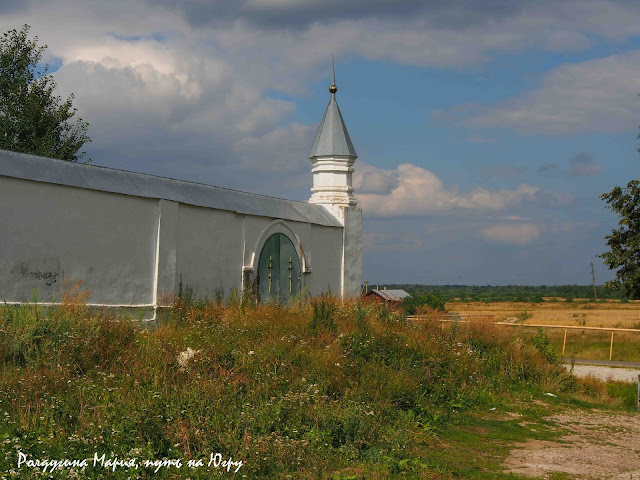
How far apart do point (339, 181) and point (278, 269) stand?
4.27 metres

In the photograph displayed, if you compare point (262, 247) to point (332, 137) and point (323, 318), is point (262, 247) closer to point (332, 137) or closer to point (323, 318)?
point (323, 318)

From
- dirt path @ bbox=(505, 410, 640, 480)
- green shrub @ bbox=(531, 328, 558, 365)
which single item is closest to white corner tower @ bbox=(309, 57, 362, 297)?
green shrub @ bbox=(531, 328, 558, 365)

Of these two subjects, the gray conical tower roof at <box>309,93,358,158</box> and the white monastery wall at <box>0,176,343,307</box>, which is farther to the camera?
the gray conical tower roof at <box>309,93,358,158</box>

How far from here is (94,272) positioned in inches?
515

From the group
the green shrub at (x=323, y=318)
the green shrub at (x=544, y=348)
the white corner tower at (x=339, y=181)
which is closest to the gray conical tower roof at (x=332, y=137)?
the white corner tower at (x=339, y=181)

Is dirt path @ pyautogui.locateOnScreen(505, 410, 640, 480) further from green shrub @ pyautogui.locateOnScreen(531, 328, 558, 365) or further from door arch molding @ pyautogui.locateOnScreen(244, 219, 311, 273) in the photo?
door arch molding @ pyautogui.locateOnScreen(244, 219, 311, 273)

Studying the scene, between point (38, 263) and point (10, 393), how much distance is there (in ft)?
15.8

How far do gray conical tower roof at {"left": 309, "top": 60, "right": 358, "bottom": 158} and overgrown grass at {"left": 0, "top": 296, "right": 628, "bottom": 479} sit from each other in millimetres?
8298

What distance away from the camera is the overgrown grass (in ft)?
22.8

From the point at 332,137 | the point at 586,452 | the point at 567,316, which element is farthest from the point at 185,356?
the point at 567,316

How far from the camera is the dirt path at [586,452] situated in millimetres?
8102

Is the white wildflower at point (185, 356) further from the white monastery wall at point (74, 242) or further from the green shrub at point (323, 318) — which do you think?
the white monastery wall at point (74, 242)

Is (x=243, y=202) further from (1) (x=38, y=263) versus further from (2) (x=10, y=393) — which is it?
(2) (x=10, y=393)

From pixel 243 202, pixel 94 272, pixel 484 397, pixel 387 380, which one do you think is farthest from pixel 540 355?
pixel 94 272
